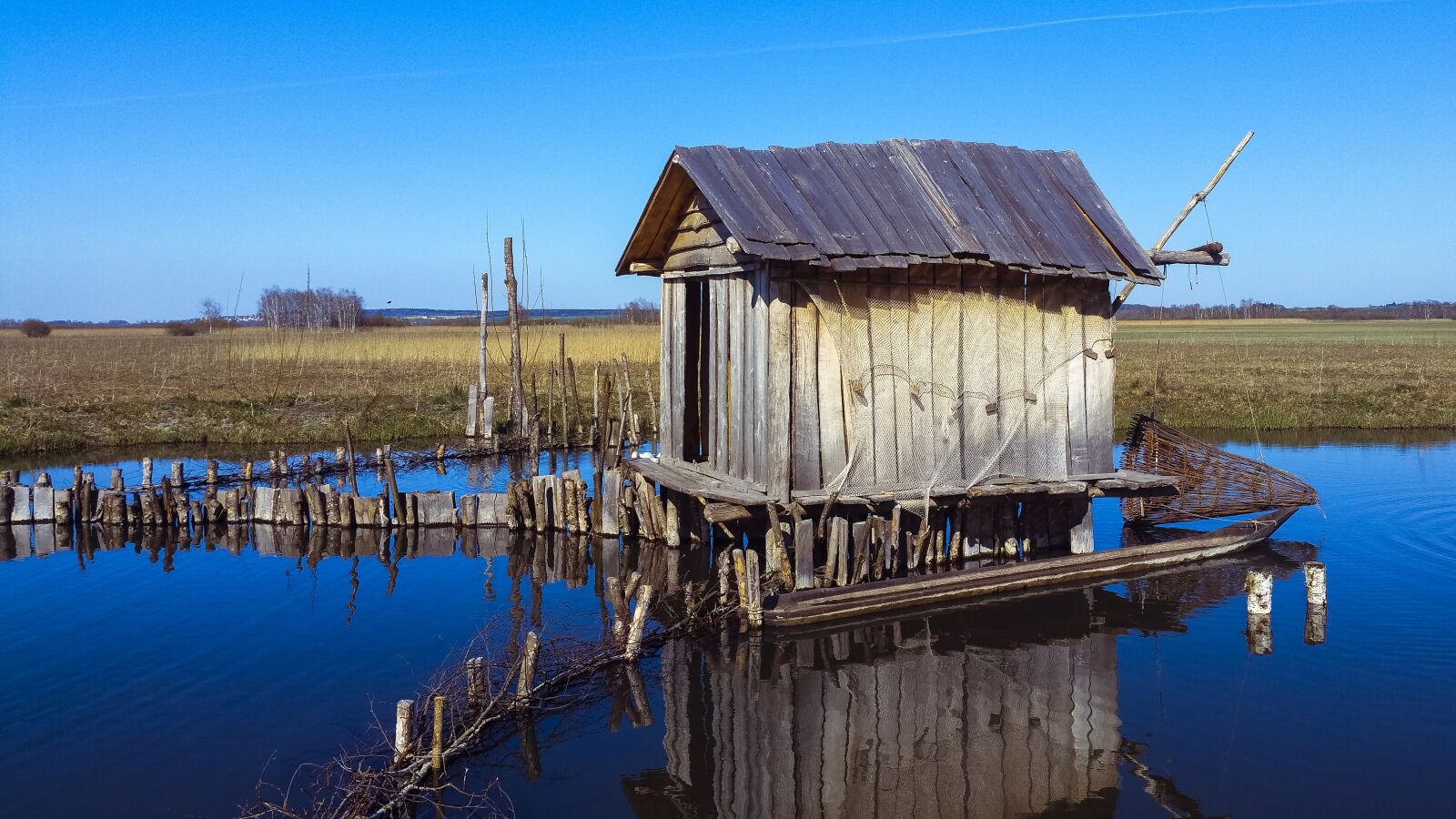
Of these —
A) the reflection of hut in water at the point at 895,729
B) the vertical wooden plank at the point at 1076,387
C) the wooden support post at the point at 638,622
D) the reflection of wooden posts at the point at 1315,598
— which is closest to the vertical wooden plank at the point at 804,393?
the reflection of hut in water at the point at 895,729

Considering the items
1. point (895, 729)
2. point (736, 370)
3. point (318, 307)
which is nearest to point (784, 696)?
point (895, 729)

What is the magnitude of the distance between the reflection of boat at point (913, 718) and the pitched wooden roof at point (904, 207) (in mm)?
3916

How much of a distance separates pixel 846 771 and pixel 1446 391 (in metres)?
31.6

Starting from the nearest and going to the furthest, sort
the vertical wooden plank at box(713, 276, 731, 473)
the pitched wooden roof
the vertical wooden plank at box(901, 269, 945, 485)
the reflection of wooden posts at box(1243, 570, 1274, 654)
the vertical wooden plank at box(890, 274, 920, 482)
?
the reflection of wooden posts at box(1243, 570, 1274, 654) < the pitched wooden roof < the vertical wooden plank at box(890, 274, 920, 482) < the vertical wooden plank at box(901, 269, 945, 485) < the vertical wooden plank at box(713, 276, 731, 473)

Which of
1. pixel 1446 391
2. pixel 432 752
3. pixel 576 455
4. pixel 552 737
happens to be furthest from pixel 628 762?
pixel 1446 391

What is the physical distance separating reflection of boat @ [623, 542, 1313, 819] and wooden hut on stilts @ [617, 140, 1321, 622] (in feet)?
2.51

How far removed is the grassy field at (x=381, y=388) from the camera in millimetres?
24797

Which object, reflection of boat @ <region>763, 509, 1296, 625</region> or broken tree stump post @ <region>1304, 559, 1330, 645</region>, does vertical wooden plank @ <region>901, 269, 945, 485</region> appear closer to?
reflection of boat @ <region>763, 509, 1296, 625</region>

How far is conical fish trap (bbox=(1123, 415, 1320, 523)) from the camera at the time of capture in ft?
47.9

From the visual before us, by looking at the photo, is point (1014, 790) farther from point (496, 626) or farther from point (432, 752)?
point (496, 626)

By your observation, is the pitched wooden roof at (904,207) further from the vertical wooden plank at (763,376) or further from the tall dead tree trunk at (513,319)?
the tall dead tree trunk at (513,319)

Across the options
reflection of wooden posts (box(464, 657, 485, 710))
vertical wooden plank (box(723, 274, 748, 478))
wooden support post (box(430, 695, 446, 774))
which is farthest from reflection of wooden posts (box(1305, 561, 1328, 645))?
wooden support post (box(430, 695, 446, 774))

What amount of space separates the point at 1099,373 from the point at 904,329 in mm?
2886

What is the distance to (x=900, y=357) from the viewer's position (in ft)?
39.5
